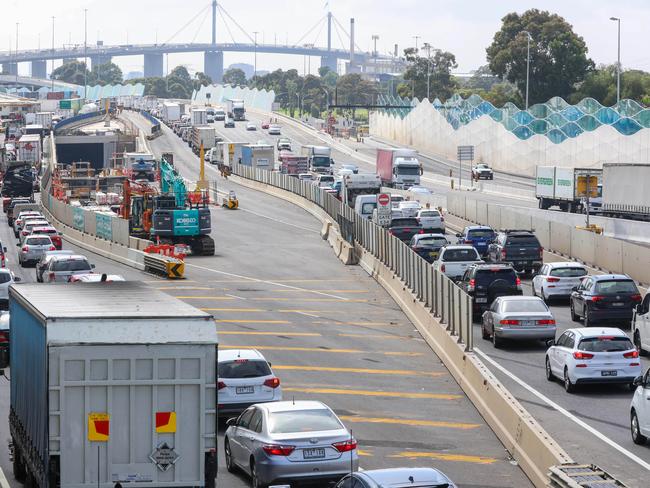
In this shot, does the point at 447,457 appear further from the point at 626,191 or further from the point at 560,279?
the point at 626,191

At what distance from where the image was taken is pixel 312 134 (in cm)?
19375

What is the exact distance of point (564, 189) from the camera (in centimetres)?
7912

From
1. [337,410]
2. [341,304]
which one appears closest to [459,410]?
[337,410]

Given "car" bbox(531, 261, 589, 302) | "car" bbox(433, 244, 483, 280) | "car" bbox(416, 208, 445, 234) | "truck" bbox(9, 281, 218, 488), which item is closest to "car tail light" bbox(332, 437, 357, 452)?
"truck" bbox(9, 281, 218, 488)

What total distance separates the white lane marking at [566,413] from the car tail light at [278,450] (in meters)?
5.92

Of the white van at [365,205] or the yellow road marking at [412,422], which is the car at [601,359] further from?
the white van at [365,205]

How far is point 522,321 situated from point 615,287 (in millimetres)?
3983

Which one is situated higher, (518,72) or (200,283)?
(518,72)

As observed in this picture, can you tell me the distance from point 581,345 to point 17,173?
81.4m

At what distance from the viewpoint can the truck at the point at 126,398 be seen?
1563 centimetres

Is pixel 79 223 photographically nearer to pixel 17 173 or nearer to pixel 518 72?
pixel 17 173

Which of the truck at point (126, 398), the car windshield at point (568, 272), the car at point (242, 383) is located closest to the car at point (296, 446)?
the truck at point (126, 398)

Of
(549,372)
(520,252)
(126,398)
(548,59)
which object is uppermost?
(548,59)

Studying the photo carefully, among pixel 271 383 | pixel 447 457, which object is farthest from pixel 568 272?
pixel 447 457
